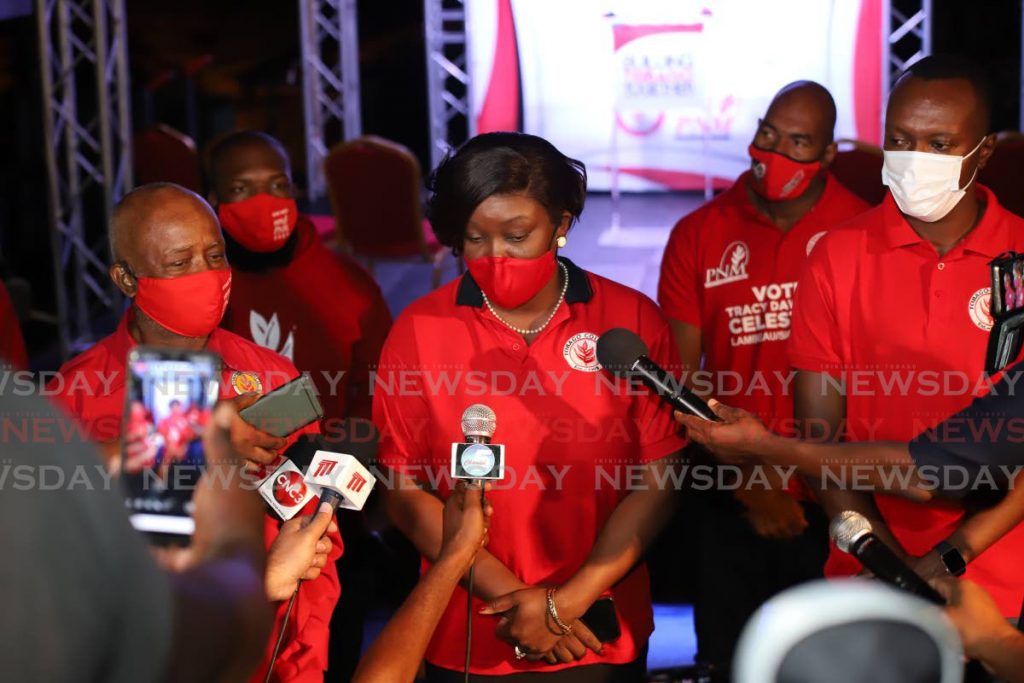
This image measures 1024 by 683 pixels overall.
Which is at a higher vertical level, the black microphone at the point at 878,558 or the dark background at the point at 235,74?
the black microphone at the point at 878,558

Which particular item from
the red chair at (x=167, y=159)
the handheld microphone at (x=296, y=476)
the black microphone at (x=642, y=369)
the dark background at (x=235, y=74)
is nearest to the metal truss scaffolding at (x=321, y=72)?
the red chair at (x=167, y=159)

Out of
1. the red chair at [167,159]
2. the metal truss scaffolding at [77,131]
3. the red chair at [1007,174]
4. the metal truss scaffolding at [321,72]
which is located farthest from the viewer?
the metal truss scaffolding at [321,72]

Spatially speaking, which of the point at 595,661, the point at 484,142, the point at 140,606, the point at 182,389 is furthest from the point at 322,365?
the point at 140,606

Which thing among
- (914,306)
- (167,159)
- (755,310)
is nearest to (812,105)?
(755,310)

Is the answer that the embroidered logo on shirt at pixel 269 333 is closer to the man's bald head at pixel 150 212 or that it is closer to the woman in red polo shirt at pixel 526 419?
the man's bald head at pixel 150 212

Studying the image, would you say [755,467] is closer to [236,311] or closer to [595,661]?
[595,661]

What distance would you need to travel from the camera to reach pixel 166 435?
4.44 ft

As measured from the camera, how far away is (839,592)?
999 millimetres

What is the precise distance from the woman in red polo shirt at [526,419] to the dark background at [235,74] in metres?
6.02

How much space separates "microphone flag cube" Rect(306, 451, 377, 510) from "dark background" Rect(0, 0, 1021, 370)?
6.44 metres

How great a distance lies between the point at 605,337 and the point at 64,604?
1436mm

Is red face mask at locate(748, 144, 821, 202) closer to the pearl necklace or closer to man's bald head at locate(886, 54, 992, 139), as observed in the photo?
man's bald head at locate(886, 54, 992, 139)

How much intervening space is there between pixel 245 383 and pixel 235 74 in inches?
490

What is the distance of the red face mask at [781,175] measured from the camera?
369 cm
